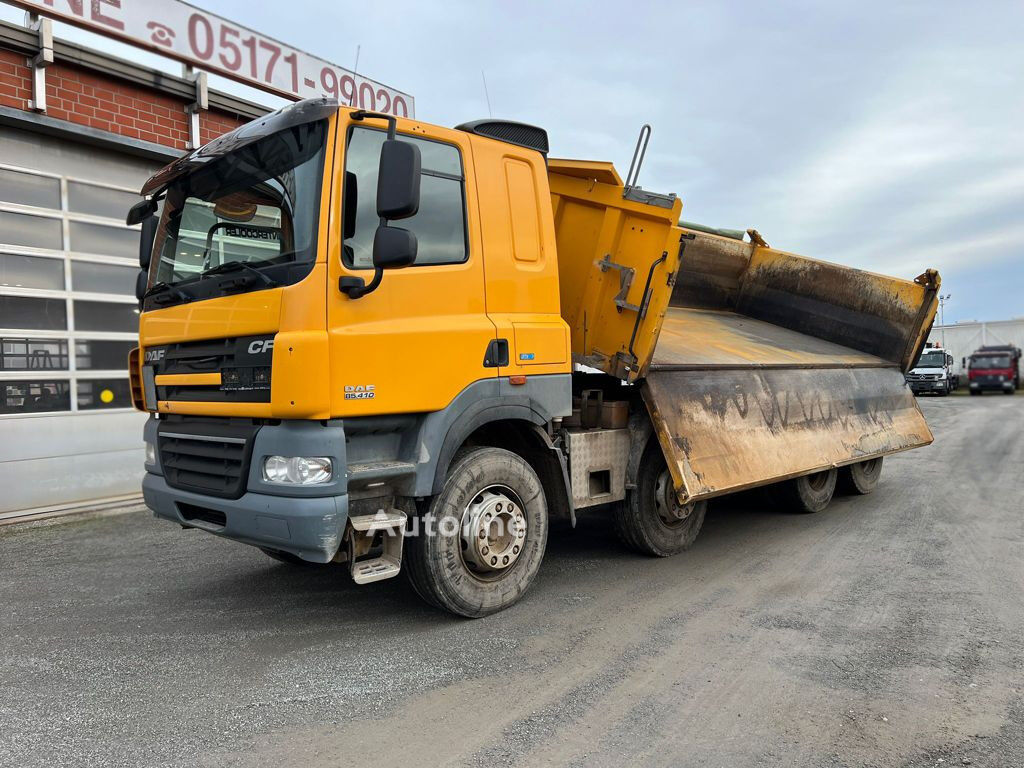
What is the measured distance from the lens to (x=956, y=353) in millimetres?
38969

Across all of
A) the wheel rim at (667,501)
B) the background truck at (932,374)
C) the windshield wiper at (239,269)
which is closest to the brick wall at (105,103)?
the windshield wiper at (239,269)

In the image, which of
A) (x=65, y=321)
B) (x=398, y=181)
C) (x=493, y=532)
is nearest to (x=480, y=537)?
(x=493, y=532)

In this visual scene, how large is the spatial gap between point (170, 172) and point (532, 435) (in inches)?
109

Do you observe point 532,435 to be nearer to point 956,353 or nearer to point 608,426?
point 608,426

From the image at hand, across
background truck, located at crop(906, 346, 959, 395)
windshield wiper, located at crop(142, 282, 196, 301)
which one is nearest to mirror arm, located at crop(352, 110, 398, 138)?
windshield wiper, located at crop(142, 282, 196, 301)

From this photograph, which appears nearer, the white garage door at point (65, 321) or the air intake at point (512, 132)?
the air intake at point (512, 132)

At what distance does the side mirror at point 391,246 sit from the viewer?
11.6ft

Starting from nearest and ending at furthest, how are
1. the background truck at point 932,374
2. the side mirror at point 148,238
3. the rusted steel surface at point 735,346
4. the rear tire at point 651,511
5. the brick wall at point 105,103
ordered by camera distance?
the side mirror at point 148,238
the rear tire at point 651,511
the rusted steel surface at point 735,346
the brick wall at point 105,103
the background truck at point 932,374

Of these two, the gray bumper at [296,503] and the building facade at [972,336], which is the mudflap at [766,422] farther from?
the building facade at [972,336]

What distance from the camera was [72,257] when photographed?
7973mm

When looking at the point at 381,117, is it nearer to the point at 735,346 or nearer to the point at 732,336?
the point at 735,346

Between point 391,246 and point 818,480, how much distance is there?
17.8ft

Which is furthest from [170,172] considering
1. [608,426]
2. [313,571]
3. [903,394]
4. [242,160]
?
[903,394]

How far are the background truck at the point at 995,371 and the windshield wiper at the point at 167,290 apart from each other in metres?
32.3
